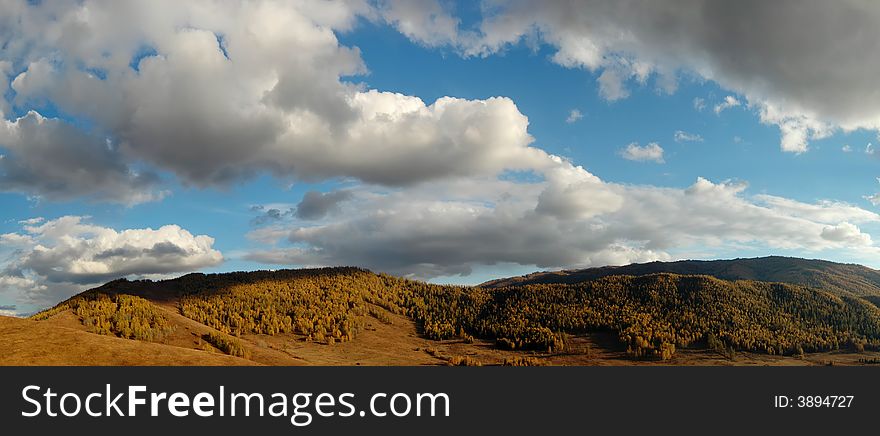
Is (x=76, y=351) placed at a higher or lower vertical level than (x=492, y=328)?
higher

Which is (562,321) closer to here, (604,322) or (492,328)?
(604,322)

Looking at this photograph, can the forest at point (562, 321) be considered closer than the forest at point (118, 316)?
No

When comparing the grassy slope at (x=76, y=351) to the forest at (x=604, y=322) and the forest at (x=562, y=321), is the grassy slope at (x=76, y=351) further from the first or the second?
the forest at (x=604, y=322)

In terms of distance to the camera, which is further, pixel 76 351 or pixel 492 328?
pixel 492 328

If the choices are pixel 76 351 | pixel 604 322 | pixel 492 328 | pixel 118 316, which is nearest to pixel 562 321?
pixel 604 322

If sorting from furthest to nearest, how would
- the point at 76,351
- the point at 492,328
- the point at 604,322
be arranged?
the point at 492,328 < the point at 604,322 < the point at 76,351

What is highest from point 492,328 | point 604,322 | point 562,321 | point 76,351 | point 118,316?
point 118,316

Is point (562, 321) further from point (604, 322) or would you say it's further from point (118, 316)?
point (118, 316)

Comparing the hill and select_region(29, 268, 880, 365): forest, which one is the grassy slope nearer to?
the hill

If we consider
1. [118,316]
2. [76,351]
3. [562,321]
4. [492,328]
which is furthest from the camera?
[562,321]

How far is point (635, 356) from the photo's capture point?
485ft

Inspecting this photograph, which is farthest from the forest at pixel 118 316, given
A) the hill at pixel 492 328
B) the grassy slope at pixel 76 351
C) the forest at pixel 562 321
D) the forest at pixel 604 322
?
the forest at pixel 604 322

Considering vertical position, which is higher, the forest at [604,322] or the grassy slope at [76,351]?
the grassy slope at [76,351]
